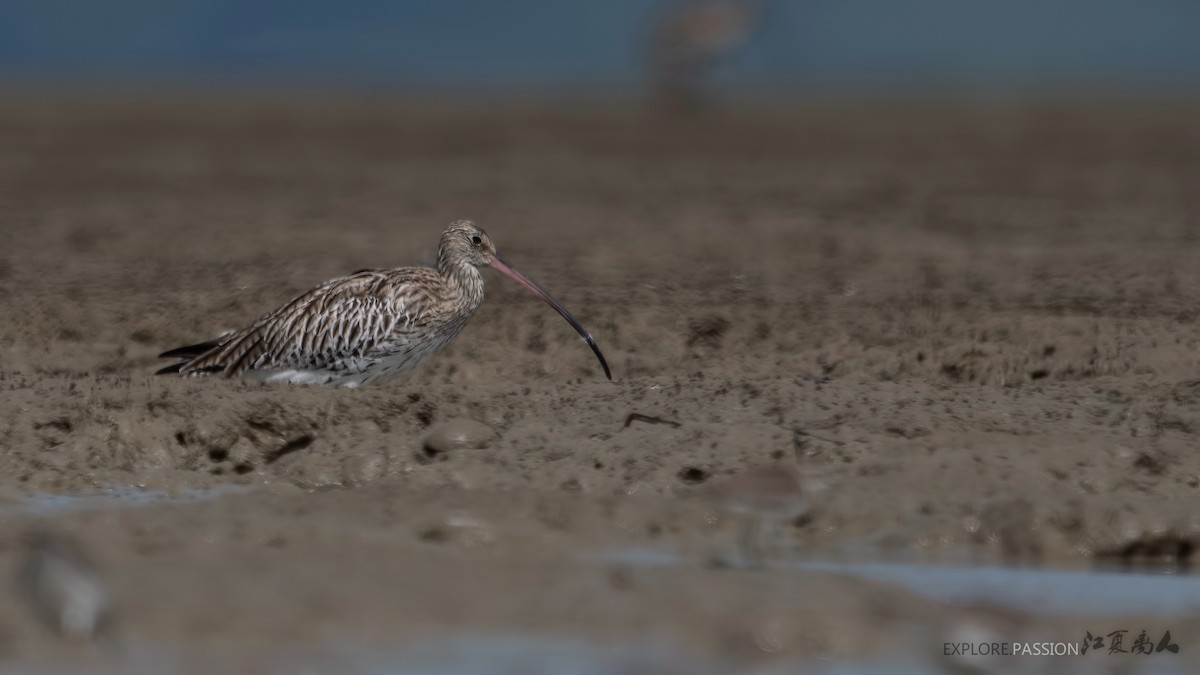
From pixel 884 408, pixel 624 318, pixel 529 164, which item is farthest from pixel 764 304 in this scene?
pixel 529 164

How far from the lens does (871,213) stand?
15.8 metres

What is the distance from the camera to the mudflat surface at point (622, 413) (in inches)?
230

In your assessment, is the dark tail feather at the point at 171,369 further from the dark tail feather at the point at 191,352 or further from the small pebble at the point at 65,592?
the small pebble at the point at 65,592

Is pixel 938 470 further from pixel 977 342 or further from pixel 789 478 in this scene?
pixel 977 342

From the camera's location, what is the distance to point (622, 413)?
8.39 meters

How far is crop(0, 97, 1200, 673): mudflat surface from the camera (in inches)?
230

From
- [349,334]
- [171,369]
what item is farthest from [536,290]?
[171,369]

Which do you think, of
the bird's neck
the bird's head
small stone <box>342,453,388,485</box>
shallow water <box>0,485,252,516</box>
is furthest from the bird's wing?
shallow water <box>0,485,252,516</box>

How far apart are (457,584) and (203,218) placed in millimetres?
9621

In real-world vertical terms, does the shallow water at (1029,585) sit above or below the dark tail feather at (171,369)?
above

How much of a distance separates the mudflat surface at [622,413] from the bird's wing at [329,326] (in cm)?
55

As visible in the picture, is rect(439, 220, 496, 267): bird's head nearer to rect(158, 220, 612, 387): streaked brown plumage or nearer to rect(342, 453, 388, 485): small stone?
rect(158, 220, 612, 387): streaked brown plumage

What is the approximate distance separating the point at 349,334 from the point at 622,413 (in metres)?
1.57

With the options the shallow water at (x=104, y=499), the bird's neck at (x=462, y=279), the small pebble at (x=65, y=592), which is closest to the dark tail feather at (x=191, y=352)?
the bird's neck at (x=462, y=279)
